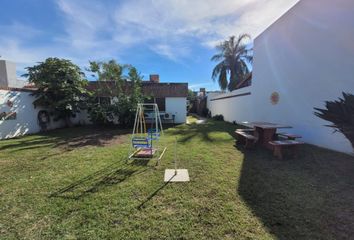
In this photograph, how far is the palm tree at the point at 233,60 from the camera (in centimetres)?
2073

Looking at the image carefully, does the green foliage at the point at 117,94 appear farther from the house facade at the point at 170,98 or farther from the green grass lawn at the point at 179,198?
the green grass lawn at the point at 179,198

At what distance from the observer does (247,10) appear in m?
7.81

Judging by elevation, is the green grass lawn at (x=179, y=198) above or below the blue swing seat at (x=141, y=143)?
below

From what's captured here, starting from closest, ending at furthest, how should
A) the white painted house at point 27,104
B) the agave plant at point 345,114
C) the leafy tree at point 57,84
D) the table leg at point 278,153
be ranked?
1. the agave plant at point 345,114
2. the table leg at point 278,153
3. the white painted house at point 27,104
4. the leafy tree at point 57,84

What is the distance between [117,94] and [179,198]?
1030 centimetres

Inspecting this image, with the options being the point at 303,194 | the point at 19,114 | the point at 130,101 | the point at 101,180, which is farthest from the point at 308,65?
the point at 19,114

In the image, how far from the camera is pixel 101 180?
13.3 ft

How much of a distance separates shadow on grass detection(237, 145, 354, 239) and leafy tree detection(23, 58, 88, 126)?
10.9m

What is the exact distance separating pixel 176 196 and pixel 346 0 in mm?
7818

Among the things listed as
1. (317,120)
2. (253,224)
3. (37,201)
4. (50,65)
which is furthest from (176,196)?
(50,65)

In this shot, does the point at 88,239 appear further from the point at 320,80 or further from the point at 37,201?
the point at 320,80

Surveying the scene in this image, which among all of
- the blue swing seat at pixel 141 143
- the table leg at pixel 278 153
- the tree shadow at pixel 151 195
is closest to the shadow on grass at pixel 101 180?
the blue swing seat at pixel 141 143

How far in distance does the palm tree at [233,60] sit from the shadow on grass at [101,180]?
61.6 feet

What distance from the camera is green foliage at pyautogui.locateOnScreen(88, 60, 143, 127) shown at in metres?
11.4
